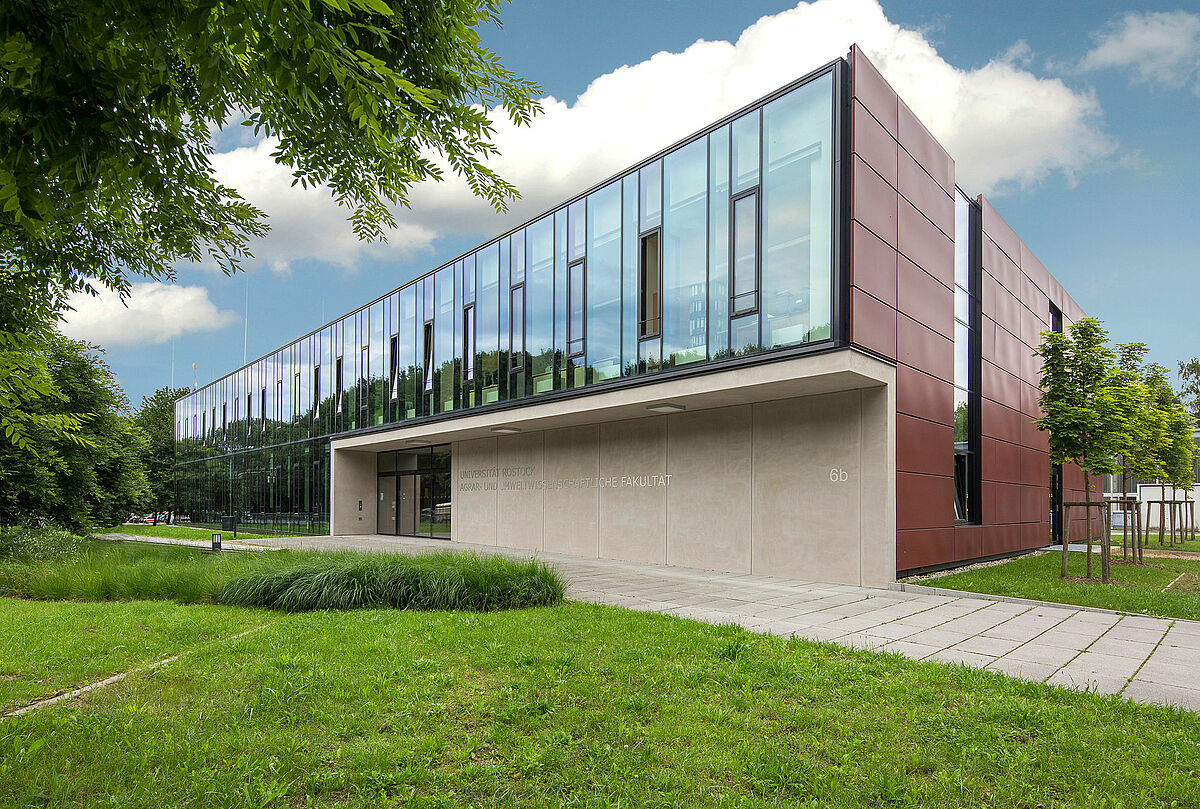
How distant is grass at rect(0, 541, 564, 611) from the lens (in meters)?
9.67

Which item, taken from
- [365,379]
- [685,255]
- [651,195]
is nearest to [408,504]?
[365,379]

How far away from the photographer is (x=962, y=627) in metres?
8.99

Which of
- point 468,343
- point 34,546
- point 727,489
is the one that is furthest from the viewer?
point 468,343

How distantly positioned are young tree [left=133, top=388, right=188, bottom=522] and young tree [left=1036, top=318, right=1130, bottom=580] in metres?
53.9

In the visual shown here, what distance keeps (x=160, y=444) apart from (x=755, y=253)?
5817cm

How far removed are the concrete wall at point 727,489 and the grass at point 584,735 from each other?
22.4 feet

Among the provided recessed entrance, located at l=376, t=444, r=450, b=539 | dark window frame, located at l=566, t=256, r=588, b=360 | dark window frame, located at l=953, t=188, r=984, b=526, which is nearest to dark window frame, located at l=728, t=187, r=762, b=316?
dark window frame, located at l=566, t=256, r=588, b=360

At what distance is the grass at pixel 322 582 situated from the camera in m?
9.67

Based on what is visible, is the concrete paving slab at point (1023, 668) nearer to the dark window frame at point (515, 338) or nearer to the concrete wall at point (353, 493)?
the dark window frame at point (515, 338)

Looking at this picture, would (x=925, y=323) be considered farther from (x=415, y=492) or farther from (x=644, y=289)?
(x=415, y=492)

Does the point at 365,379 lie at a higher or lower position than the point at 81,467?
higher

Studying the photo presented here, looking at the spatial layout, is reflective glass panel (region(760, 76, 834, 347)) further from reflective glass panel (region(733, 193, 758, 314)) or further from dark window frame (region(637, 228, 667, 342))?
dark window frame (region(637, 228, 667, 342))

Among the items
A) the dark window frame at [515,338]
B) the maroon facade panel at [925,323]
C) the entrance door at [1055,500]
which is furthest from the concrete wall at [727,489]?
the entrance door at [1055,500]

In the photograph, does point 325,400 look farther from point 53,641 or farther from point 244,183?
point 244,183
